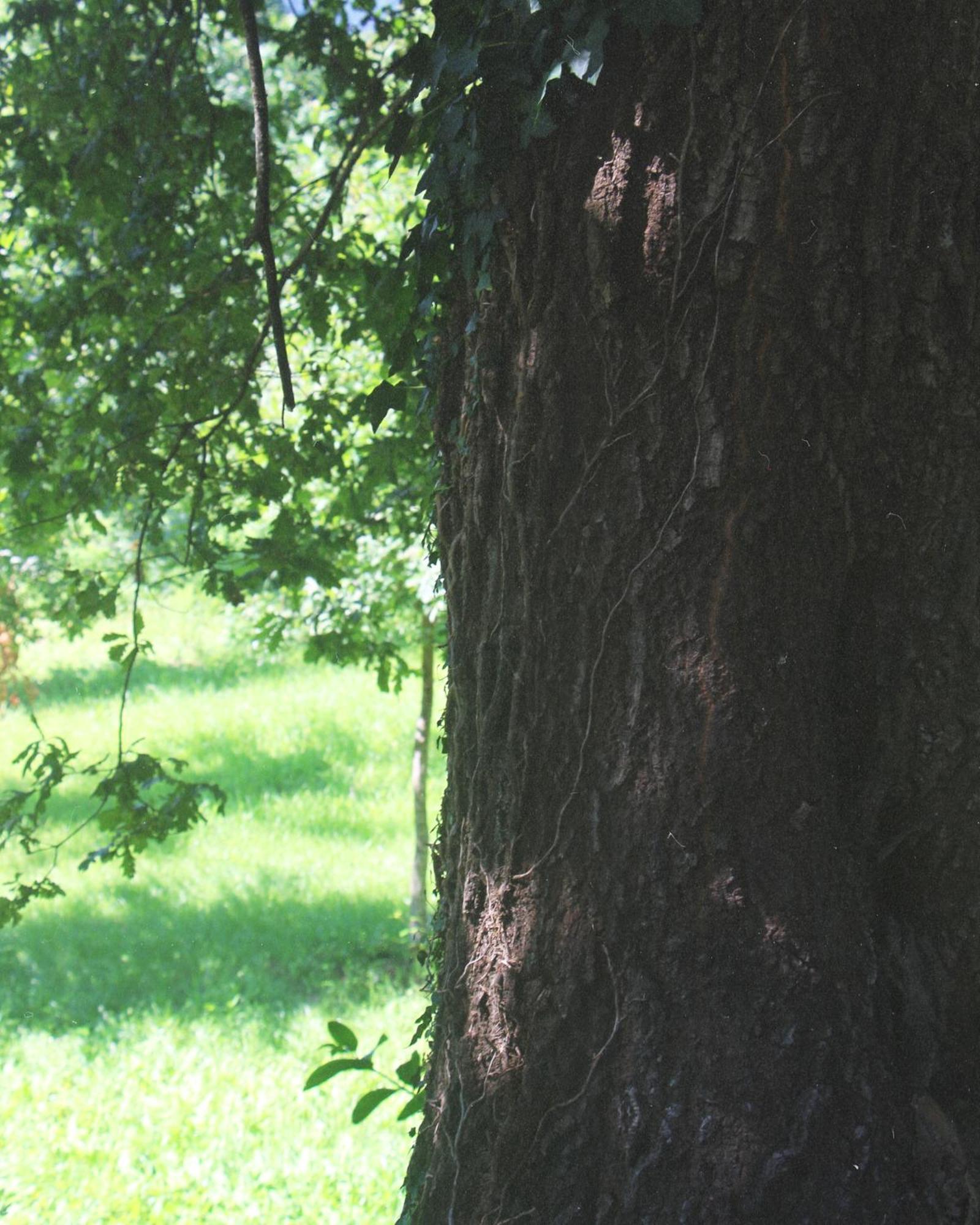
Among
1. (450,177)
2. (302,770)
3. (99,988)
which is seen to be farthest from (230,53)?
(450,177)

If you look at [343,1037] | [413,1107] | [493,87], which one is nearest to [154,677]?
[343,1037]

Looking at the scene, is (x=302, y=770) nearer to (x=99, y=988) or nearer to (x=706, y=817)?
(x=99, y=988)

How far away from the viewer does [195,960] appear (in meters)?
7.23

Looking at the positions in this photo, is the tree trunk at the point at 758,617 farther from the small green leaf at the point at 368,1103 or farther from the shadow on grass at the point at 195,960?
the shadow on grass at the point at 195,960

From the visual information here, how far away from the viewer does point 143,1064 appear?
18.6ft

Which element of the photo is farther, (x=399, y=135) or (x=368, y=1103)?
(x=368, y=1103)

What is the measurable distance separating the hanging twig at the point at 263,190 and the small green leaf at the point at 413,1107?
1.42m

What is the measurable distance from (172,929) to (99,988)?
940 millimetres

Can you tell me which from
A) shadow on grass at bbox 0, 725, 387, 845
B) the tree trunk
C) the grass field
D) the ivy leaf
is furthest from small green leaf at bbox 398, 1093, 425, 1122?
shadow on grass at bbox 0, 725, 387, 845

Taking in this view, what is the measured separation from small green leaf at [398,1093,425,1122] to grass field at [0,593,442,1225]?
39 centimetres

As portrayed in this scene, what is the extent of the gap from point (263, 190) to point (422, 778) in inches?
192

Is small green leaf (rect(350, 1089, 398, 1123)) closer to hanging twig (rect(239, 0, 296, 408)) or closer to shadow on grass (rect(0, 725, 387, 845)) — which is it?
hanging twig (rect(239, 0, 296, 408))

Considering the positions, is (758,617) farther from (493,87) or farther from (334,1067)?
(334,1067)

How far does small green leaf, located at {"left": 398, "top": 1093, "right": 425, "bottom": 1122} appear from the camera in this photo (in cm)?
233
